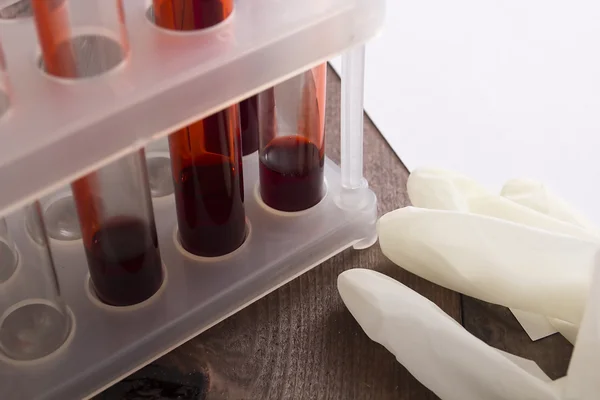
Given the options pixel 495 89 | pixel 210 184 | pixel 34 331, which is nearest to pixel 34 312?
pixel 34 331

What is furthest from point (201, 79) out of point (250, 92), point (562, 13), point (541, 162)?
point (562, 13)

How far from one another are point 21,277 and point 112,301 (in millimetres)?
54

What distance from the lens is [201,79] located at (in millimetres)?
340

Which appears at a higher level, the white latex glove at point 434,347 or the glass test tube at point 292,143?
the glass test tube at point 292,143

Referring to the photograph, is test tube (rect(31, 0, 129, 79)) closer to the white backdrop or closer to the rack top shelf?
the rack top shelf

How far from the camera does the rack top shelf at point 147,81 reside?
315 mm

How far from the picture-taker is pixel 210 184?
428 millimetres

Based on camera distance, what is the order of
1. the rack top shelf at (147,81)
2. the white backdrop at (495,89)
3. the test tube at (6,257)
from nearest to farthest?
the rack top shelf at (147,81), the test tube at (6,257), the white backdrop at (495,89)

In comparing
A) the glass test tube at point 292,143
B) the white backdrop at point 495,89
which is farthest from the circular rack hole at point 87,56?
the white backdrop at point 495,89

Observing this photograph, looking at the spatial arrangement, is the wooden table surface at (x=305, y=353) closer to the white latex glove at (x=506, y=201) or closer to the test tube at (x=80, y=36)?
the white latex glove at (x=506, y=201)

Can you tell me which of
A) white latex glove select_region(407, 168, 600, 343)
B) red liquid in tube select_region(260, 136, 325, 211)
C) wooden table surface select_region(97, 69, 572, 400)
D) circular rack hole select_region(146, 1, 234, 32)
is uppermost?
circular rack hole select_region(146, 1, 234, 32)

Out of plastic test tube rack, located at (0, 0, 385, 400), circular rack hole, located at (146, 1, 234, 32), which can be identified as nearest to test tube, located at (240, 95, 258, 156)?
plastic test tube rack, located at (0, 0, 385, 400)

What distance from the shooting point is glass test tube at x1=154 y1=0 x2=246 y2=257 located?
16.3 inches

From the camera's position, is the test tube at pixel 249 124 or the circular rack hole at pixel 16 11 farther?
the test tube at pixel 249 124
